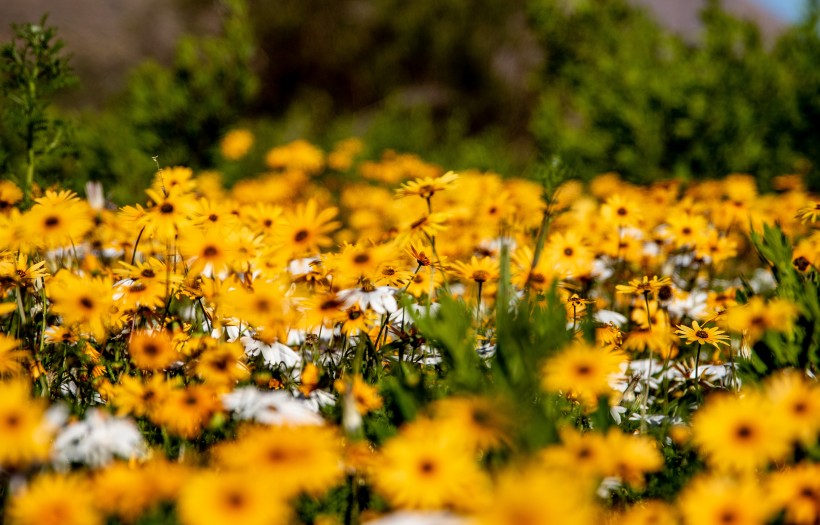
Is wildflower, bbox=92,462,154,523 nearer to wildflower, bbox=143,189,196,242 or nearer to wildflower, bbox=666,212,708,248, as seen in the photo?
wildflower, bbox=143,189,196,242

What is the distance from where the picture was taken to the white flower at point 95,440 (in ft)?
4.24

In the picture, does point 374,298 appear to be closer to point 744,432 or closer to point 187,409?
point 187,409

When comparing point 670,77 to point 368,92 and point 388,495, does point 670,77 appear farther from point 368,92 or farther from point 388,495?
point 368,92

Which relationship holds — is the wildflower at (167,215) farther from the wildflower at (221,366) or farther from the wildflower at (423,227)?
the wildflower at (423,227)

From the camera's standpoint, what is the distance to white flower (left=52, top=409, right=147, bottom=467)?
4.24 feet

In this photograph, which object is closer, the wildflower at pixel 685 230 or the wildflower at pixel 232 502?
the wildflower at pixel 232 502

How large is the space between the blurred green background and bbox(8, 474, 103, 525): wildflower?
238 centimetres

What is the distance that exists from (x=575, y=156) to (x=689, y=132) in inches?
42.0

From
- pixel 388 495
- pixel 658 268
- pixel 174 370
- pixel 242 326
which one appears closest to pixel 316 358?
pixel 242 326

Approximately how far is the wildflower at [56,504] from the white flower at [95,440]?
113 millimetres

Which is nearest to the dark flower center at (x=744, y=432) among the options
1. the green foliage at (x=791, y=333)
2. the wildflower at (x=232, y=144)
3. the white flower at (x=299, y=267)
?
the green foliage at (x=791, y=333)

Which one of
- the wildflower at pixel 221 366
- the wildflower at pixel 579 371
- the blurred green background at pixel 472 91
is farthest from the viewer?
the blurred green background at pixel 472 91

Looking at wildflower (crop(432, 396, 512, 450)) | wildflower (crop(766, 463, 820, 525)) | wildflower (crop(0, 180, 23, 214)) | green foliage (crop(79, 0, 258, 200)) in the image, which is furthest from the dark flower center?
green foliage (crop(79, 0, 258, 200))

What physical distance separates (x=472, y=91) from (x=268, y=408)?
11.7 m
